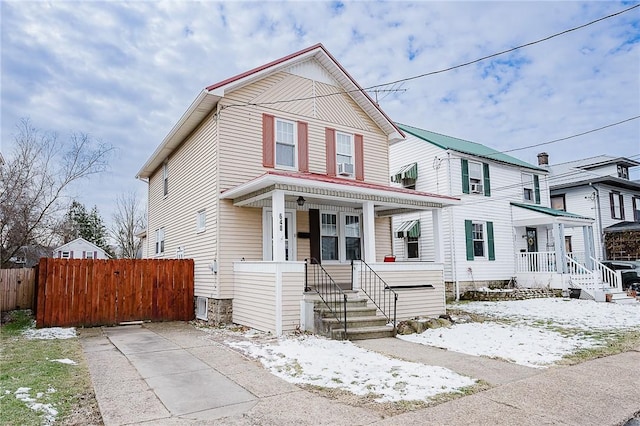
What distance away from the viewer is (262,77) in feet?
39.0

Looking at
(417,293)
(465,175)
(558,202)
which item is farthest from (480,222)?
(558,202)

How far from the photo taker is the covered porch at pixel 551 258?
56.5 ft

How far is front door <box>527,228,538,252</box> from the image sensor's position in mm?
20094

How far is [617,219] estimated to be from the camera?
26766mm

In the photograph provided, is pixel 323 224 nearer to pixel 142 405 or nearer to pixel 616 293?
pixel 142 405

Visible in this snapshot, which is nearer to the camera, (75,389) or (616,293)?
(75,389)

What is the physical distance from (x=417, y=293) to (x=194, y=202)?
688 centimetres

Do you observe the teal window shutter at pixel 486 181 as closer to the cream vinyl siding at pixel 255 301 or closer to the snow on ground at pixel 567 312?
the snow on ground at pixel 567 312

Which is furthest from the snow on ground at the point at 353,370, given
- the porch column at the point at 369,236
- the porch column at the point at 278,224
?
the porch column at the point at 369,236

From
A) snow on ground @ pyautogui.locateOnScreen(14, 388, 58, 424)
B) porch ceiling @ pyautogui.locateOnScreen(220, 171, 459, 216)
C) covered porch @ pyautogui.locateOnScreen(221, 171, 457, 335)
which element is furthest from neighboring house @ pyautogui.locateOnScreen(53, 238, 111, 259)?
snow on ground @ pyautogui.locateOnScreen(14, 388, 58, 424)

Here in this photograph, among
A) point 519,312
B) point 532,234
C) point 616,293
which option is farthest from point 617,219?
point 519,312

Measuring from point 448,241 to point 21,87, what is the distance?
1629 centimetres

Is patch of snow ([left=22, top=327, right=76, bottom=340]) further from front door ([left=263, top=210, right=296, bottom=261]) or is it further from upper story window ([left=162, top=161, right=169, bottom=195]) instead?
upper story window ([left=162, top=161, right=169, bottom=195])

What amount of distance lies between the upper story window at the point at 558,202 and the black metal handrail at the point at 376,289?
69.8ft
